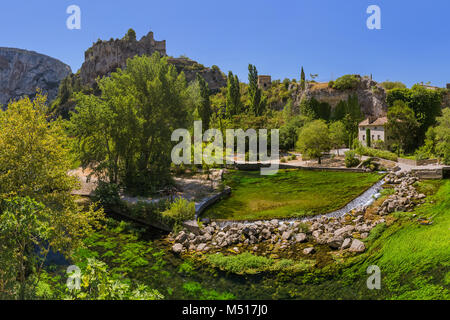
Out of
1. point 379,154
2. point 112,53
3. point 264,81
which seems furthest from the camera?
point 112,53

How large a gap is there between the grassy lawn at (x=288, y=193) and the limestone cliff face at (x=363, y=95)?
30956 mm

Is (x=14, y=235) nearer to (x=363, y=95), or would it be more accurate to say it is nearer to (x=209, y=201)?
(x=209, y=201)

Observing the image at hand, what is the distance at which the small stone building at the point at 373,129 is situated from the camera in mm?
40750

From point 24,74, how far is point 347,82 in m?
145

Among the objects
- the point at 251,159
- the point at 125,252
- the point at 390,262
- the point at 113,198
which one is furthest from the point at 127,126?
the point at 251,159

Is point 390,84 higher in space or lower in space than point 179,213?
higher

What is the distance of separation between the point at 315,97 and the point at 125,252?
5337cm

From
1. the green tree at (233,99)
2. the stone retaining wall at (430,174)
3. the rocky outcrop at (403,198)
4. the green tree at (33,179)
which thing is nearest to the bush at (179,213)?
the green tree at (33,179)

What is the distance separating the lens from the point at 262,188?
2328cm
